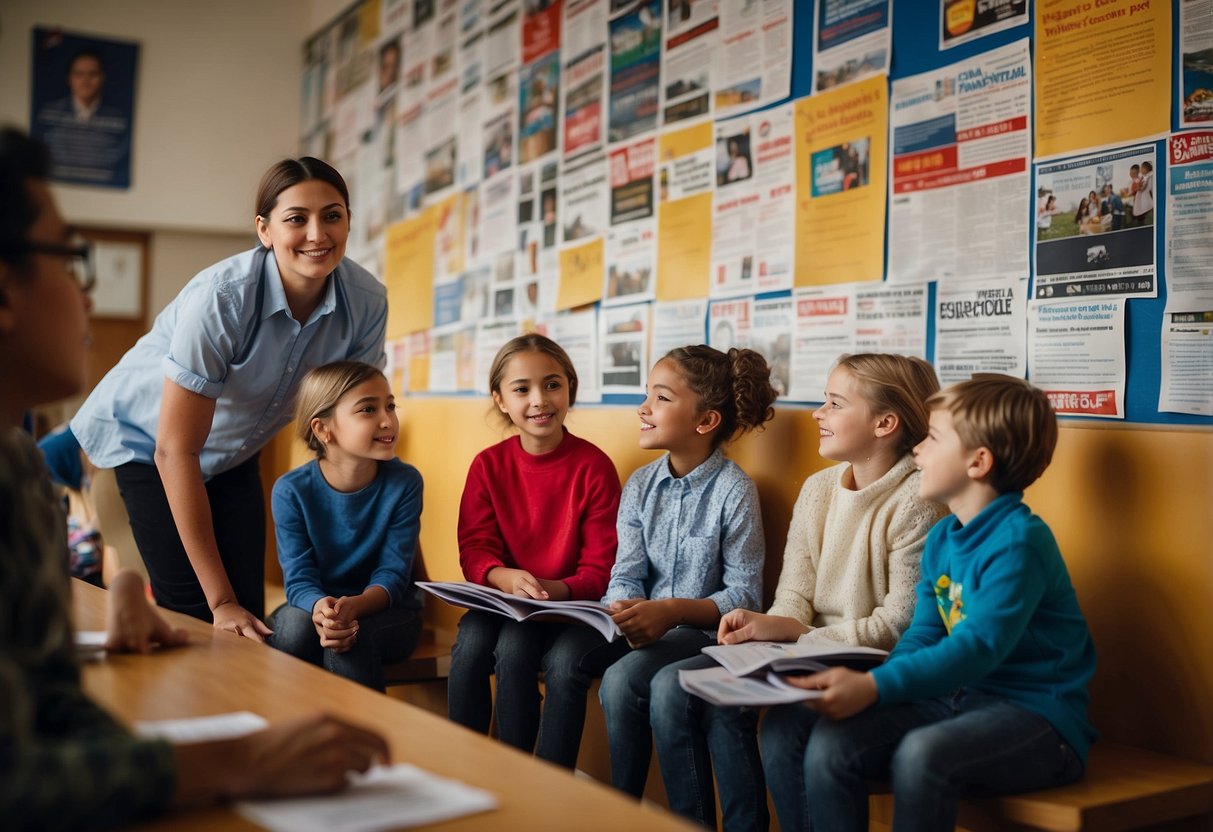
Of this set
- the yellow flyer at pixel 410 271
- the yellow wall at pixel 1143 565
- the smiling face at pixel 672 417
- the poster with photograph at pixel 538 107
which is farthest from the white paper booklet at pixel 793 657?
the yellow flyer at pixel 410 271

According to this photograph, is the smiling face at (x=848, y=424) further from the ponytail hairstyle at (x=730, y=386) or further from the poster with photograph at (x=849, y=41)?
the poster with photograph at (x=849, y=41)

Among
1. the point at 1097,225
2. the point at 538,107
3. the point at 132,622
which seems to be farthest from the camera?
the point at 538,107

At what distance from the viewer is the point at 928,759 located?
1.46m

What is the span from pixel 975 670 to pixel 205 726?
3.25 feet

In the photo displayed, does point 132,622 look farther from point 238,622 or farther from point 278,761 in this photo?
point 238,622

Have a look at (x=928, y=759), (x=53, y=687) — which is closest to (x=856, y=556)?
(x=928, y=759)

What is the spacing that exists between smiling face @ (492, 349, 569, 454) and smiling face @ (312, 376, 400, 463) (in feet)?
0.88

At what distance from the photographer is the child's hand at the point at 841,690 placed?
1489mm

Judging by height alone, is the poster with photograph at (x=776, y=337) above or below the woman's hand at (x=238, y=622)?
above

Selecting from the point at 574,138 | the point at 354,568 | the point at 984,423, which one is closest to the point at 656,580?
the point at 354,568

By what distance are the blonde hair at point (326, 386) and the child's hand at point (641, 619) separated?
803 mm

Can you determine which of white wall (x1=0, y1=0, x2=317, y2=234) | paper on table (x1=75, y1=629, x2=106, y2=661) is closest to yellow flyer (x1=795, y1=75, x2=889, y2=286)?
paper on table (x1=75, y1=629, x2=106, y2=661)

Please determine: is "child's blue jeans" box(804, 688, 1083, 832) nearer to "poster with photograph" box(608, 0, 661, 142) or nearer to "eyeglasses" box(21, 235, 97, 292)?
"eyeglasses" box(21, 235, 97, 292)

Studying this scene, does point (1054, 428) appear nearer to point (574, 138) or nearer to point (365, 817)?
point (365, 817)
